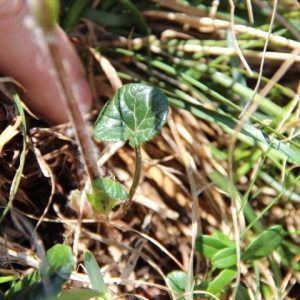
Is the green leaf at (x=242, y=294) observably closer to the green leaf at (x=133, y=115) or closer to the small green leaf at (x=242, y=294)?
the small green leaf at (x=242, y=294)

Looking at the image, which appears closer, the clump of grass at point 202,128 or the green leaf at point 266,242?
the green leaf at point 266,242

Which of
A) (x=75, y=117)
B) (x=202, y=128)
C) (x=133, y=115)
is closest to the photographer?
(x=75, y=117)

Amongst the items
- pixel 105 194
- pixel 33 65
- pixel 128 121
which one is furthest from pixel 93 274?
pixel 33 65

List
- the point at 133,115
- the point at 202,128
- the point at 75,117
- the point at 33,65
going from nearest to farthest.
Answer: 1. the point at 75,117
2. the point at 133,115
3. the point at 33,65
4. the point at 202,128

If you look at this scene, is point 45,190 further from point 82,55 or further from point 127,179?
point 82,55

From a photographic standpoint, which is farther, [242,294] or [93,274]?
[242,294]

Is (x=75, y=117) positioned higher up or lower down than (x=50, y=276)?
higher up

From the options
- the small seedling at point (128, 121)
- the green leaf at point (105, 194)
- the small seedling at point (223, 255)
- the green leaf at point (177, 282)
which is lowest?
the green leaf at point (177, 282)

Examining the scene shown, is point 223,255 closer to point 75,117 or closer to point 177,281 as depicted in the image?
point 177,281

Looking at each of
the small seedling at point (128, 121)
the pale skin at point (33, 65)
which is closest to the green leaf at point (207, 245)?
the small seedling at point (128, 121)
